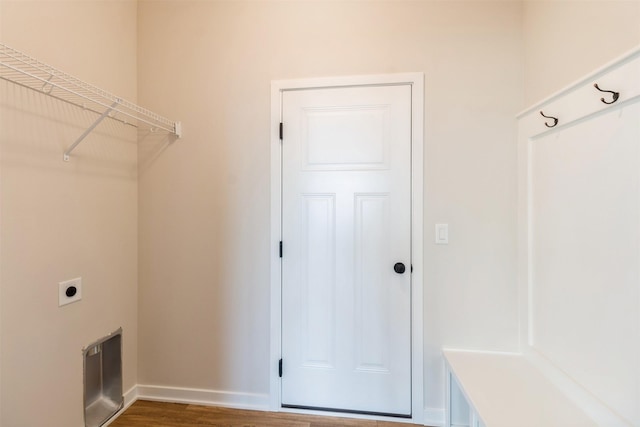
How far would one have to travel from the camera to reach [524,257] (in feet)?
5.16

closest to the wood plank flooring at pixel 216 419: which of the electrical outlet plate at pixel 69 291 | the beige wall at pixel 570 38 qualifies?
the electrical outlet plate at pixel 69 291

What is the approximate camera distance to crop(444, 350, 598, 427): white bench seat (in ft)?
3.70

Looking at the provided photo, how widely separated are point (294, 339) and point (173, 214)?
1.17m

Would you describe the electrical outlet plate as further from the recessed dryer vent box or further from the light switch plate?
the light switch plate

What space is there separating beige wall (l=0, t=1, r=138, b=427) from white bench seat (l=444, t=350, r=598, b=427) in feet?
6.69

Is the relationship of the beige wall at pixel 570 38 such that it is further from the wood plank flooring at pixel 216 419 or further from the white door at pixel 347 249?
the wood plank flooring at pixel 216 419

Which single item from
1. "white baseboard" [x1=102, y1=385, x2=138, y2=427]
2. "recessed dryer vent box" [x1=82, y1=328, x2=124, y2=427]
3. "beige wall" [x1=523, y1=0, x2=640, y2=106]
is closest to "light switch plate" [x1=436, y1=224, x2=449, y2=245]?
"beige wall" [x1=523, y1=0, x2=640, y2=106]

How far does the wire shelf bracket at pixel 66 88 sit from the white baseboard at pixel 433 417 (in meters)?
2.39

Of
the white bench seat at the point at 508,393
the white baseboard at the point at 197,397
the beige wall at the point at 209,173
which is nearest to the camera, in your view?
the white bench seat at the point at 508,393

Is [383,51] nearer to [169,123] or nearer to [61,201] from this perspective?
[169,123]

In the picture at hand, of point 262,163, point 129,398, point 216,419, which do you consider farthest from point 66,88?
point 216,419

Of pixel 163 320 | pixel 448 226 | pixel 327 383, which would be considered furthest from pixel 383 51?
pixel 163 320

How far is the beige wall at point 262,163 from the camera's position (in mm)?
1629

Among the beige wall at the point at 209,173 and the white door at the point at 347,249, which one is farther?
the white door at the point at 347,249
